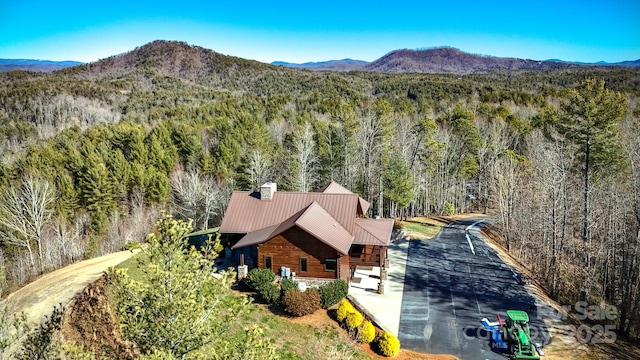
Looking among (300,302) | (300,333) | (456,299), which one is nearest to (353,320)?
(300,333)

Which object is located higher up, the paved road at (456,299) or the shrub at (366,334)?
the shrub at (366,334)

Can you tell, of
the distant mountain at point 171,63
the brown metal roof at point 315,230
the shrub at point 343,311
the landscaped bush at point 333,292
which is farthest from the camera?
the distant mountain at point 171,63

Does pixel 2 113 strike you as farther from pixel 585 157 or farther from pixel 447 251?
pixel 585 157

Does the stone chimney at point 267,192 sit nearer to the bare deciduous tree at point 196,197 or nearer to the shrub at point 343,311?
the shrub at point 343,311

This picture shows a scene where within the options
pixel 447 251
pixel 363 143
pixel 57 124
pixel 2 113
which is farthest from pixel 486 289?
pixel 2 113

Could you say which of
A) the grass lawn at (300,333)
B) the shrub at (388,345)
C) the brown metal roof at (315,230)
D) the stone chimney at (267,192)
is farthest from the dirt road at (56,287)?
the shrub at (388,345)

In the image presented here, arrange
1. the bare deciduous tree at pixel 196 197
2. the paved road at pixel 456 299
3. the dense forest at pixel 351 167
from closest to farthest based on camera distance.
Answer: the paved road at pixel 456 299
the dense forest at pixel 351 167
the bare deciduous tree at pixel 196 197
